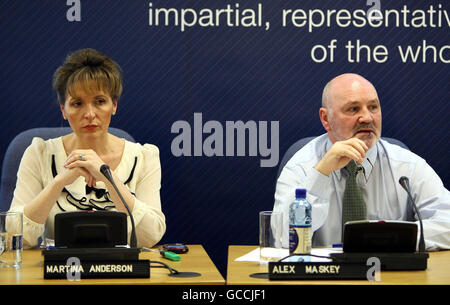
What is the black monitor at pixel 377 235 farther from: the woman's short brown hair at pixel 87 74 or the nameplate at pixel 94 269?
the woman's short brown hair at pixel 87 74

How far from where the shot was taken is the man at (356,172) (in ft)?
8.45

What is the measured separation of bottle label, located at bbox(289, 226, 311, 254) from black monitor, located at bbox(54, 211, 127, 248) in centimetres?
54

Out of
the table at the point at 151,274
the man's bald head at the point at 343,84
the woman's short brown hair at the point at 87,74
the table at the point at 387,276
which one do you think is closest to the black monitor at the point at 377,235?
the table at the point at 387,276

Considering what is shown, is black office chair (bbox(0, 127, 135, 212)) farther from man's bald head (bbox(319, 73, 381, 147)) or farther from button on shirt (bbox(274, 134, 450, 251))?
man's bald head (bbox(319, 73, 381, 147))

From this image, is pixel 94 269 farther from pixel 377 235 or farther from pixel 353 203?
pixel 353 203

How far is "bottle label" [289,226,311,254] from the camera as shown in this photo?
202 cm

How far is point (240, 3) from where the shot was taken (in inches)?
132

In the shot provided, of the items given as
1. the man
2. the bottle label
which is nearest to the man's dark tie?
the man

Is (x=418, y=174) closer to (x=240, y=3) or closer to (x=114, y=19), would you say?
(x=240, y=3)

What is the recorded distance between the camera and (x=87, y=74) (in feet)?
8.75
